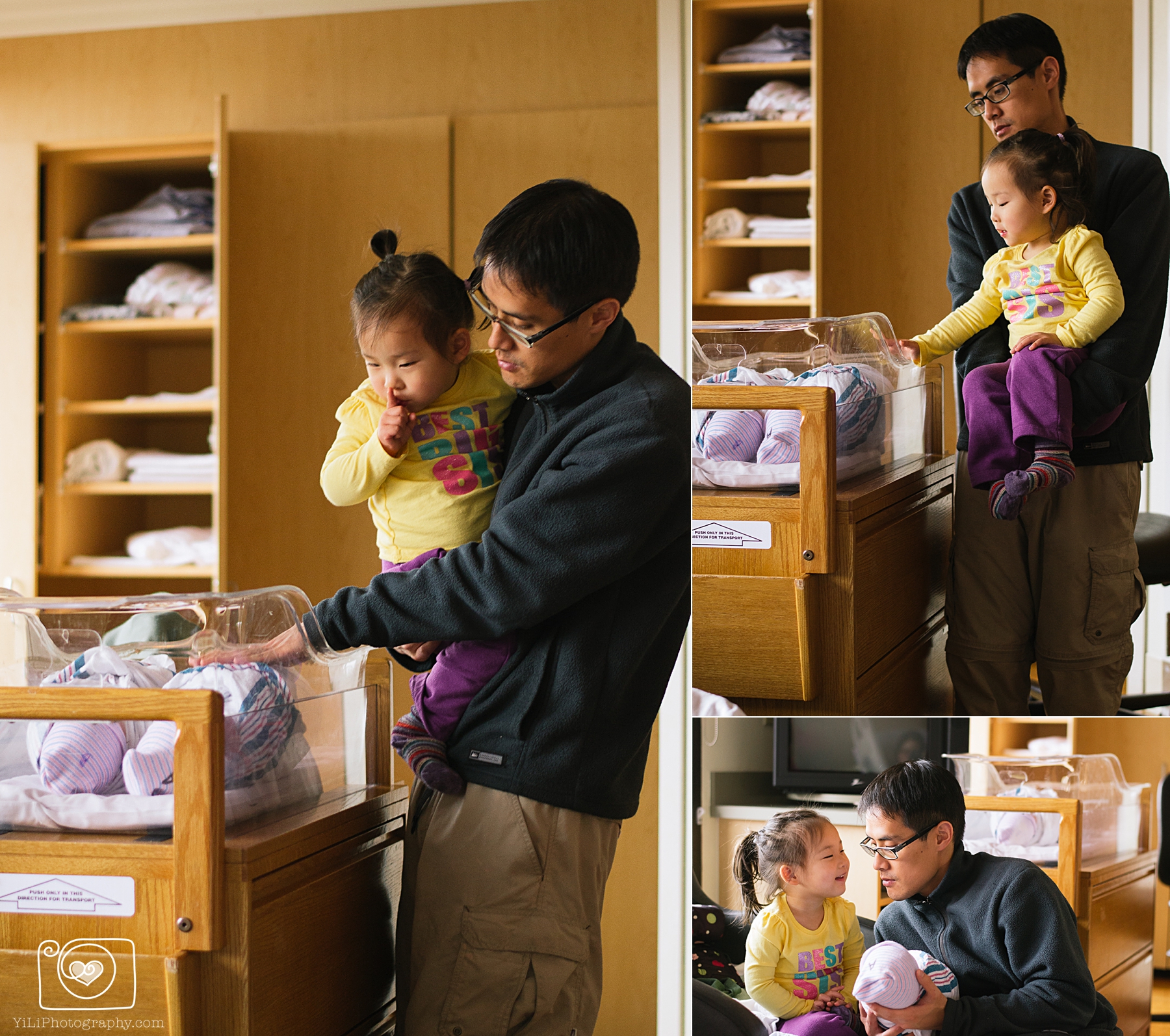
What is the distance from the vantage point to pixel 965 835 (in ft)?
3.42

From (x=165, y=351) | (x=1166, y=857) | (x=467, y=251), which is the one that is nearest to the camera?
(x=1166, y=857)

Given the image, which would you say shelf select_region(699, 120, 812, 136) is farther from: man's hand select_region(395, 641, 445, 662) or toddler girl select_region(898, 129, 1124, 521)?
man's hand select_region(395, 641, 445, 662)

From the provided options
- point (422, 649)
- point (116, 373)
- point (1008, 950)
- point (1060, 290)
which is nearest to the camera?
point (1060, 290)

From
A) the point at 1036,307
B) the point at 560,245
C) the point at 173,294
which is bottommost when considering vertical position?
the point at 1036,307

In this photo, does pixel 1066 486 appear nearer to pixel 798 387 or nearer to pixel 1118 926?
pixel 798 387

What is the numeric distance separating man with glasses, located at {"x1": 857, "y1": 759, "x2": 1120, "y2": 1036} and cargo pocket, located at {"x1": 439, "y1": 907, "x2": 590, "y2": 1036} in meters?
0.32

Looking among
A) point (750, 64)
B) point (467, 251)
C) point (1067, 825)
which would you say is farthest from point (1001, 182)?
point (467, 251)

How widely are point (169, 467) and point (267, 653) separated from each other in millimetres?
1668

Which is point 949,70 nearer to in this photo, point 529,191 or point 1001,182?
point 1001,182

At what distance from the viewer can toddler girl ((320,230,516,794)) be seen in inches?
51.7

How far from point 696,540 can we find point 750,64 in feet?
1.66

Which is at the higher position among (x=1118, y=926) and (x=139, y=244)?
(x=139, y=244)

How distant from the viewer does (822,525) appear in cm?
105

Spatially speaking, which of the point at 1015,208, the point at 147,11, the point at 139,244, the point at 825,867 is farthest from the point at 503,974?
the point at 147,11
